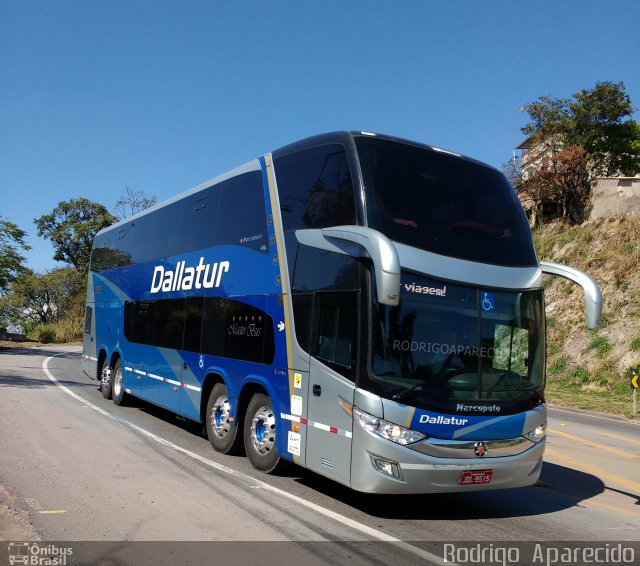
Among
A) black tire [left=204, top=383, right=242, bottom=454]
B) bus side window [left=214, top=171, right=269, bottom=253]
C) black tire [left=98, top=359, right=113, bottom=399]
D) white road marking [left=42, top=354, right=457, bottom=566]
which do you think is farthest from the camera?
black tire [left=98, top=359, right=113, bottom=399]

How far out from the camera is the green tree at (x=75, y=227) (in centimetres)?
7269

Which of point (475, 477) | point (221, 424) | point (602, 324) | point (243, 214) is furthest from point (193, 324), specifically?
point (602, 324)

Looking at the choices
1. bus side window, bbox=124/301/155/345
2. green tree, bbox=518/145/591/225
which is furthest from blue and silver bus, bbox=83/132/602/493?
green tree, bbox=518/145/591/225

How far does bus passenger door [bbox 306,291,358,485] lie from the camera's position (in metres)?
6.55

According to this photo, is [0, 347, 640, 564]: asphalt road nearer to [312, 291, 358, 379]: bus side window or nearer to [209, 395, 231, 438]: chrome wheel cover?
[209, 395, 231, 438]: chrome wheel cover

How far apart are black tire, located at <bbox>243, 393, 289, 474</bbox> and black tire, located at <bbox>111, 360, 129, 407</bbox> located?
6.55m

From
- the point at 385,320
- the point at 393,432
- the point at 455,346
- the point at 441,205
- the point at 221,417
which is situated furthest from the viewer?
the point at 221,417

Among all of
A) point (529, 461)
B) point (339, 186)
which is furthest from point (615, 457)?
point (339, 186)

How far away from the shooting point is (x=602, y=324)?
1122 inches

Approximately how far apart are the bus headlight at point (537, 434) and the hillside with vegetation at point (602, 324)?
48.5 feet

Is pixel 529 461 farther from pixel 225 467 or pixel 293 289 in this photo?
pixel 225 467

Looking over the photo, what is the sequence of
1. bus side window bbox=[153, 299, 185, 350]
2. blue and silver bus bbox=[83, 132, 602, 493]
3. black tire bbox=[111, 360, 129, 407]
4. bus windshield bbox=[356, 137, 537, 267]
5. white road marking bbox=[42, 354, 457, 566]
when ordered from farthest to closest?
black tire bbox=[111, 360, 129, 407] < bus side window bbox=[153, 299, 185, 350] < bus windshield bbox=[356, 137, 537, 267] < blue and silver bus bbox=[83, 132, 602, 493] < white road marking bbox=[42, 354, 457, 566]

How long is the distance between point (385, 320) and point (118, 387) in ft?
33.1

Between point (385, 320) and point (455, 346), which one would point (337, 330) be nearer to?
point (385, 320)
